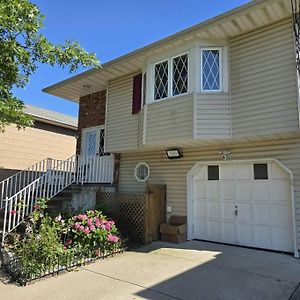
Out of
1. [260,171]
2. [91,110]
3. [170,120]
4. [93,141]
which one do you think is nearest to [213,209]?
[260,171]

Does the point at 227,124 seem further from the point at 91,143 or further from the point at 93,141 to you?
the point at 91,143

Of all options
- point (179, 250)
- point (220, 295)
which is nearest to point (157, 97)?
point (179, 250)

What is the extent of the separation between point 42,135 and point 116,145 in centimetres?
→ 545

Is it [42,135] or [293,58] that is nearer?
[293,58]

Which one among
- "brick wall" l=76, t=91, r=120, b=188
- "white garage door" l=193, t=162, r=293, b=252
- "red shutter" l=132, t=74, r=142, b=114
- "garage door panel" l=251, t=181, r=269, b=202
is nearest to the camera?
"white garage door" l=193, t=162, r=293, b=252

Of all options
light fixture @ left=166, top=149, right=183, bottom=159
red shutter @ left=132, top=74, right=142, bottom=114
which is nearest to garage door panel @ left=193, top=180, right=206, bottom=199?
light fixture @ left=166, top=149, right=183, bottom=159

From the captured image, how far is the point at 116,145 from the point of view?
10.7 m

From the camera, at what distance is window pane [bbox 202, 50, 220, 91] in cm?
825

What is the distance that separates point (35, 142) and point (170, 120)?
8.20m

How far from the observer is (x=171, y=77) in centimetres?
876

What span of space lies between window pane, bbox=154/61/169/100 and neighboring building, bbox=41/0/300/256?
3cm

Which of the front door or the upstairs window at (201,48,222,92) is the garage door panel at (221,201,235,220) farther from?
the front door

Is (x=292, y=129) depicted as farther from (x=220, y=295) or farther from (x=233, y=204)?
(x=220, y=295)

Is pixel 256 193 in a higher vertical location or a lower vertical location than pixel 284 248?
higher
